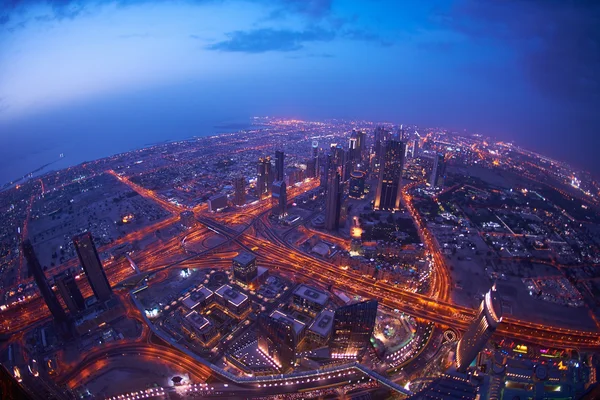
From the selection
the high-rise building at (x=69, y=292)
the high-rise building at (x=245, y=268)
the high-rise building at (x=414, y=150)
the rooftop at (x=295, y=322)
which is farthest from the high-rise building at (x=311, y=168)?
the high-rise building at (x=69, y=292)

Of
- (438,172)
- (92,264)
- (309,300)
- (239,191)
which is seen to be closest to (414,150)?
(438,172)

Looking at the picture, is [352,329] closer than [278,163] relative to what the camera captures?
Yes

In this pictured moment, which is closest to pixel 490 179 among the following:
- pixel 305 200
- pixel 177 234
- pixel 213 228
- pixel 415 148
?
pixel 415 148

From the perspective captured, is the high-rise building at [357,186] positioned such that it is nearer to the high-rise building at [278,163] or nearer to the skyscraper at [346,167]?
the skyscraper at [346,167]

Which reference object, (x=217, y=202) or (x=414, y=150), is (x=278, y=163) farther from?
(x=414, y=150)

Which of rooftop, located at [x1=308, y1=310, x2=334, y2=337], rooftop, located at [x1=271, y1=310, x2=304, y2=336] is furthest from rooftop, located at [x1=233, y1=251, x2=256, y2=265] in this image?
rooftop, located at [x1=308, y1=310, x2=334, y2=337]

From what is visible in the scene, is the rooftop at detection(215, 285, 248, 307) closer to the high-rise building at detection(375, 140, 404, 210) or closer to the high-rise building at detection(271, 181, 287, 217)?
the high-rise building at detection(271, 181, 287, 217)

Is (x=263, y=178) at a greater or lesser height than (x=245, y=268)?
greater
